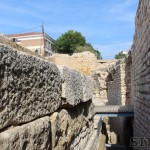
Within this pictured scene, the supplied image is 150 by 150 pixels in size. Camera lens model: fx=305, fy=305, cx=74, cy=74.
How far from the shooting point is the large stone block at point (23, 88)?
149 cm

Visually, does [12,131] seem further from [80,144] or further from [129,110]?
[129,110]

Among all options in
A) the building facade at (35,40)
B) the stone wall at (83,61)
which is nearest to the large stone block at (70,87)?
the stone wall at (83,61)

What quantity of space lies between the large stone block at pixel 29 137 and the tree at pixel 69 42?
41460mm

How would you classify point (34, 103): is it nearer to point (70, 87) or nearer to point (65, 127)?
point (65, 127)

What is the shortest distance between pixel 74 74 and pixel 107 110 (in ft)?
28.5

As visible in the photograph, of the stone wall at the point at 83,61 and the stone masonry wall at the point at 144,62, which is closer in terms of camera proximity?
the stone masonry wall at the point at 144,62

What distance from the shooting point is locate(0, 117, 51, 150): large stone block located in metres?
1.47

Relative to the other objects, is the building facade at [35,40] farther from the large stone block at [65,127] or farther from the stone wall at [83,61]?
the large stone block at [65,127]

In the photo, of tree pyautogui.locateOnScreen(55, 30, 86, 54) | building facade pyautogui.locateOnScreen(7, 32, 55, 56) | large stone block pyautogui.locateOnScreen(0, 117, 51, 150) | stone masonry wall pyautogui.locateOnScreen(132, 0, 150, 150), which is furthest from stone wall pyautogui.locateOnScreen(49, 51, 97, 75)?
large stone block pyautogui.locateOnScreen(0, 117, 51, 150)

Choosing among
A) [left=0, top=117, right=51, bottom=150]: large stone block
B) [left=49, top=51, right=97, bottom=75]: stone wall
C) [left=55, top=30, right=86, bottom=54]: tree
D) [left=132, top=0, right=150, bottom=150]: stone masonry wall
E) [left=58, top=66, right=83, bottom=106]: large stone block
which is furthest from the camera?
[left=55, top=30, right=86, bottom=54]: tree

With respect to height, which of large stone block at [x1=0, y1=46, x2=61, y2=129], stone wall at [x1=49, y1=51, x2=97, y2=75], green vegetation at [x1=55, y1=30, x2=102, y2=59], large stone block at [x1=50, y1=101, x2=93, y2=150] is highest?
green vegetation at [x1=55, y1=30, x2=102, y2=59]

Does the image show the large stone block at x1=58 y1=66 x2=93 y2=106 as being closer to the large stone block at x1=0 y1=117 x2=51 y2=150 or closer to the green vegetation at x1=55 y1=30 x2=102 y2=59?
the large stone block at x1=0 y1=117 x2=51 y2=150

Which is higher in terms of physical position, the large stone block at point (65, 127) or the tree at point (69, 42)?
the tree at point (69, 42)

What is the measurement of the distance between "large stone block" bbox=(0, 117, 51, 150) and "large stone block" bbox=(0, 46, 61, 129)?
0.04m
